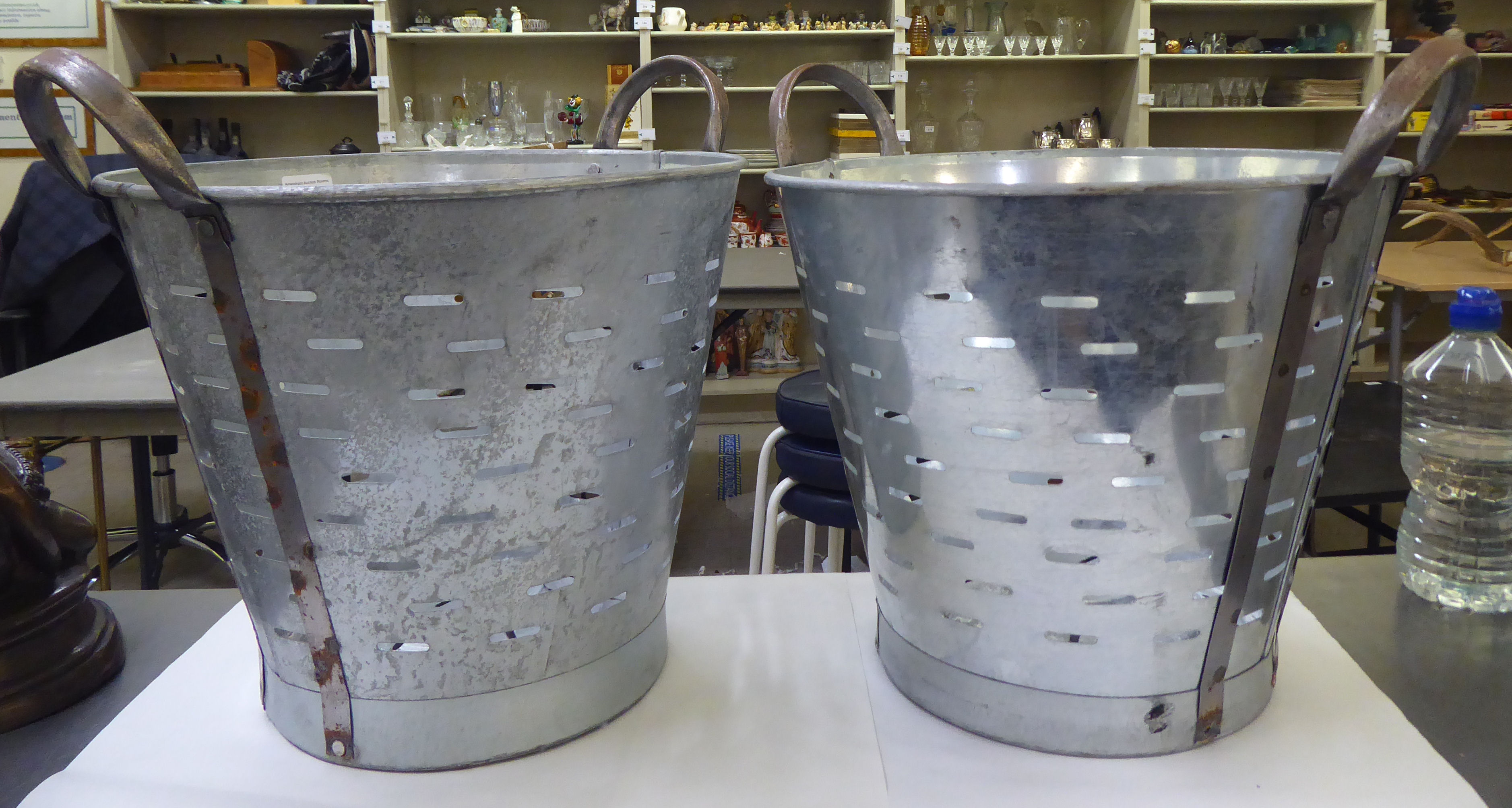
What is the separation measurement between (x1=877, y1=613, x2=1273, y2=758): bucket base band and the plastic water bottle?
0.99ft

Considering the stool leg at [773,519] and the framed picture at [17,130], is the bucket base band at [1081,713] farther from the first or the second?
the framed picture at [17,130]

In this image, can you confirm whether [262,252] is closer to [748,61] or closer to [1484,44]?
[748,61]

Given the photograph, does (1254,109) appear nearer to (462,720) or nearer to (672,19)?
(672,19)

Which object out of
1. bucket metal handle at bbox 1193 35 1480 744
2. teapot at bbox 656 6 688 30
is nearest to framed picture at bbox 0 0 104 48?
teapot at bbox 656 6 688 30

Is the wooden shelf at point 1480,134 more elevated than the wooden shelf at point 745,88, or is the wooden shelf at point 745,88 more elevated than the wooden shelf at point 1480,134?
the wooden shelf at point 745,88

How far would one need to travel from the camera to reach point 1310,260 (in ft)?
1.58

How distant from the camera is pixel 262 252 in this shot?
1.56 feet

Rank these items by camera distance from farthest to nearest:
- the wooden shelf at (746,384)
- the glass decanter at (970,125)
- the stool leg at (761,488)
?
1. the glass decanter at (970,125)
2. the wooden shelf at (746,384)
3. the stool leg at (761,488)

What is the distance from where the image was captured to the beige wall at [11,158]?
4422 millimetres

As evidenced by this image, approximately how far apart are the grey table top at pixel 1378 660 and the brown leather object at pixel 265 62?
12.6 ft

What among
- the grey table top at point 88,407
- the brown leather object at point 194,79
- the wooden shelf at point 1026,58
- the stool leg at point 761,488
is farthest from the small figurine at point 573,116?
the stool leg at point 761,488

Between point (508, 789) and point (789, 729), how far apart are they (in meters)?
A: 0.17

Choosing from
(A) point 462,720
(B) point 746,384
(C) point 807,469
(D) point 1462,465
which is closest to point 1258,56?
(B) point 746,384

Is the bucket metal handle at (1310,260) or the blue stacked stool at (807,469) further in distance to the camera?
the blue stacked stool at (807,469)
